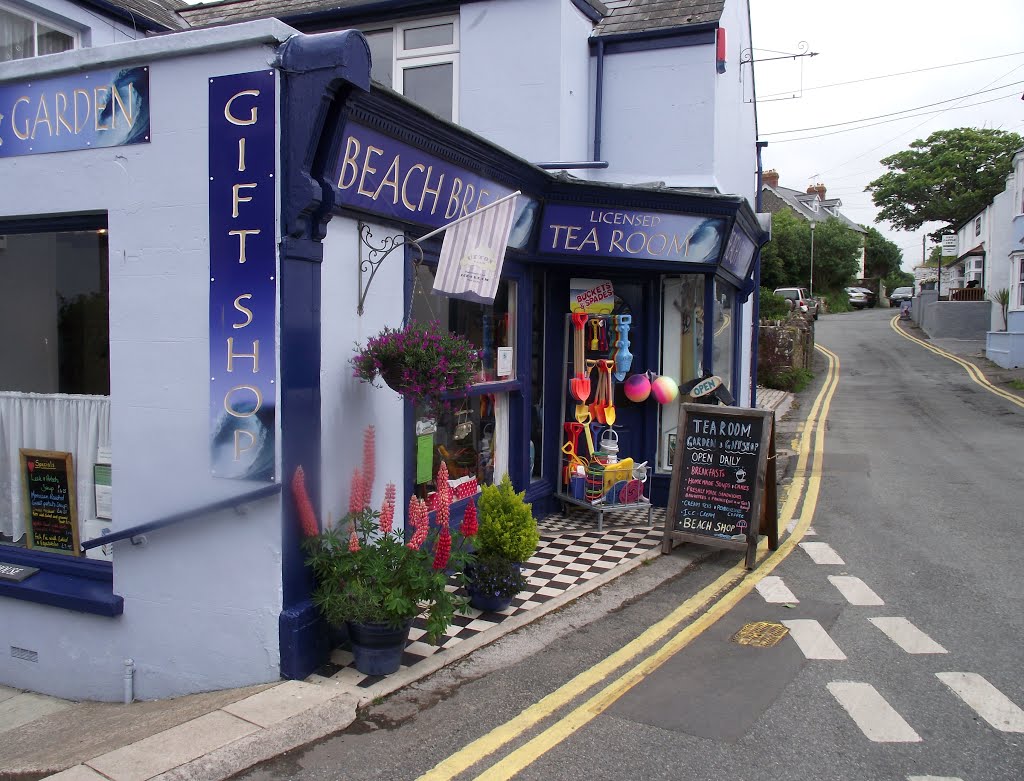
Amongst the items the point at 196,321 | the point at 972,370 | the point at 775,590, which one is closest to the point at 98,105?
the point at 196,321

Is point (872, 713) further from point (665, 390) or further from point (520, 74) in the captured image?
point (520, 74)

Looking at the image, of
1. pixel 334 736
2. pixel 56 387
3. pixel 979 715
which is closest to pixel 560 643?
pixel 334 736

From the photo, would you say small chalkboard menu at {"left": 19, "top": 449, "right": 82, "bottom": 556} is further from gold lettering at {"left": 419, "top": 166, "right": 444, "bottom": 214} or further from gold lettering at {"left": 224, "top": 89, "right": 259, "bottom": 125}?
gold lettering at {"left": 419, "top": 166, "right": 444, "bottom": 214}

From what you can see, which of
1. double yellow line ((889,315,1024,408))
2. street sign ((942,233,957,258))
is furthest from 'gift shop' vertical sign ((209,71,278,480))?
street sign ((942,233,957,258))

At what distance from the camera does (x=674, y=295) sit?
9.80m

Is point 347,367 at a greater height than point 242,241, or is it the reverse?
point 242,241

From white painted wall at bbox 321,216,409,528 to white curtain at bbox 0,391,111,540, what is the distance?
1.67 meters

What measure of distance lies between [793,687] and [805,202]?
3000 inches

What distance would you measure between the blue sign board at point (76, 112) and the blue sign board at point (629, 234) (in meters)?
4.20

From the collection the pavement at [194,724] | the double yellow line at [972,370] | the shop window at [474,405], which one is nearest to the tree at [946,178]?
the double yellow line at [972,370]

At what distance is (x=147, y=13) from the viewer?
9.34 m

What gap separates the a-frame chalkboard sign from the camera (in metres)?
7.36

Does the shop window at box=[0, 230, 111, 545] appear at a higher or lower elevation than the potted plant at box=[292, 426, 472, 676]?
higher

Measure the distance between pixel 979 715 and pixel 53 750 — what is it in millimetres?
5073
